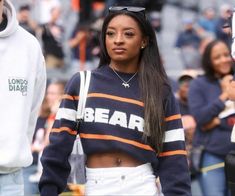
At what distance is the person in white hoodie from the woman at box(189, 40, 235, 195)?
282 cm

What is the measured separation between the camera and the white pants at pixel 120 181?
15.4 feet

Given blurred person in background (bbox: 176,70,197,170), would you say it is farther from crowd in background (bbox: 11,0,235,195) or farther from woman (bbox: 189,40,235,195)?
woman (bbox: 189,40,235,195)

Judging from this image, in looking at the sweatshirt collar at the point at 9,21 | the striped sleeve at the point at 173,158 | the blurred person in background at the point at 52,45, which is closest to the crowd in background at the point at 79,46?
the blurred person in background at the point at 52,45

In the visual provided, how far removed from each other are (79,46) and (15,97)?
1120cm

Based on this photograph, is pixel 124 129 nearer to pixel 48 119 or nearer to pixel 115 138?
pixel 115 138

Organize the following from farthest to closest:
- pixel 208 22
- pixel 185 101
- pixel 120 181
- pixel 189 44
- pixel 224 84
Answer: pixel 208 22 < pixel 189 44 < pixel 185 101 < pixel 224 84 < pixel 120 181

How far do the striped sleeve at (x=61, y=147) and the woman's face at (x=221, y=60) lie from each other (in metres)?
3.15

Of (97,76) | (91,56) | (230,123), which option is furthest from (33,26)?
(97,76)

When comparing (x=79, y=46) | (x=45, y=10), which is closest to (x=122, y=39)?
(x=79, y=46)

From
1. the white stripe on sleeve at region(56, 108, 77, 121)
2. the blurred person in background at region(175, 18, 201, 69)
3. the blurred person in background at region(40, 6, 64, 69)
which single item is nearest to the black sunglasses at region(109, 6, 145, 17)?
the white stripe on sleeve at region(56, 108, 77, 121)

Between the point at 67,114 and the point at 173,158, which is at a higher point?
the point at 67,114

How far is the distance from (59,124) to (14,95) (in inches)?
12.3

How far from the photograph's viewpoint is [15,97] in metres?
4.89

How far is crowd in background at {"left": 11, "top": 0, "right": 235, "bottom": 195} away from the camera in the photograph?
358 inches
